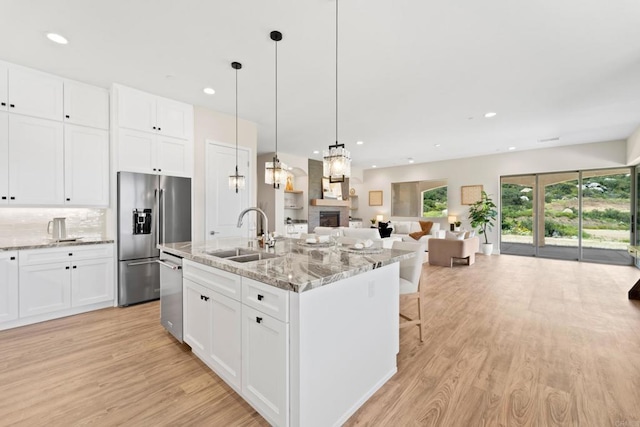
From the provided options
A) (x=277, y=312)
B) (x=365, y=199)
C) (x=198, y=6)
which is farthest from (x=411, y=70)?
(x=365, y=199)

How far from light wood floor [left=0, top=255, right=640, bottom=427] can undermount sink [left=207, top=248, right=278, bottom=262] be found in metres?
0.88

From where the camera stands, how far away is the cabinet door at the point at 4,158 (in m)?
2.92

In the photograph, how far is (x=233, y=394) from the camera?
1.85 metres

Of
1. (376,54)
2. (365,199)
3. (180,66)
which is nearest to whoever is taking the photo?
(376,54)

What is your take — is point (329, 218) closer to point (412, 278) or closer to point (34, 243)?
point (412, 278)

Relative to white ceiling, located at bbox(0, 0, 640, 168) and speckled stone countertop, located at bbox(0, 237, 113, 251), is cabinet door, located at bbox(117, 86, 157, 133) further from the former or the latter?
speckled stone countertop, located at bbox(0, 237, 113, 251)

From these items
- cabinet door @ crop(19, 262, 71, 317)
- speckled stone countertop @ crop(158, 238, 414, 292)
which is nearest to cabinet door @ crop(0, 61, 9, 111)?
cabinet door @ crop(19, 262, 71, 317)

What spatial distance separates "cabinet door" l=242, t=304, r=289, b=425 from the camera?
1.40 meters

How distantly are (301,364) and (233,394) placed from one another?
86 centimetres

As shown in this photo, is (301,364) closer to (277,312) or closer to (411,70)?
(277,312)

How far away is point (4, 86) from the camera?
9.55 ft

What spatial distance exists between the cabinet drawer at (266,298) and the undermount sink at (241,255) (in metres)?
0.63

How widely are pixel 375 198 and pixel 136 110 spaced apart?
27.7ft

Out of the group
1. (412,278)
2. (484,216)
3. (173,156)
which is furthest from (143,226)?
(484,216)
